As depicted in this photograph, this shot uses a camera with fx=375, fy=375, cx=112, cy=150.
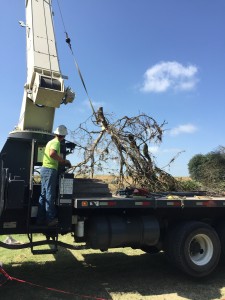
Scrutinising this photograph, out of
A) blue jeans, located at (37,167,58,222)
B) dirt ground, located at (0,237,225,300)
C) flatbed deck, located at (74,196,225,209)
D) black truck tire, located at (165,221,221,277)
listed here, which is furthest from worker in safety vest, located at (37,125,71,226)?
black truck tire, located at (165,221,221,277)

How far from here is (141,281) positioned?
652 cm

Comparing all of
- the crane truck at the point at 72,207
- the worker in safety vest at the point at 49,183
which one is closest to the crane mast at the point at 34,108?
the crane truck at the point at 72,207

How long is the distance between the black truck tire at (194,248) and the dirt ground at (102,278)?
0.28 m

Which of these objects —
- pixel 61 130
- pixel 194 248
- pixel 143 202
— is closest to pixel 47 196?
pixel 61 130

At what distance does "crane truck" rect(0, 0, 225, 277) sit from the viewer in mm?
5949

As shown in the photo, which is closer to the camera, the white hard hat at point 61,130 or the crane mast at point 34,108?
the crane mast at point 34,108

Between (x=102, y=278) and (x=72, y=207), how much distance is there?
149 cm

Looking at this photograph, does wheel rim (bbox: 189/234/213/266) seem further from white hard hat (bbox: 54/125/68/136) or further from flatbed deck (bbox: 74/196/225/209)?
white hard hat (bbox: 54/125/68/136)

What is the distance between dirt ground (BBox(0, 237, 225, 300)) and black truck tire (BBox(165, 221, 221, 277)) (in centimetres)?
28

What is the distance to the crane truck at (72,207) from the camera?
595 centimetres

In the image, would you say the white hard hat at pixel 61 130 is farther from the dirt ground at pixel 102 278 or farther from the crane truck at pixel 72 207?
the dirt ground at pixel 102 278

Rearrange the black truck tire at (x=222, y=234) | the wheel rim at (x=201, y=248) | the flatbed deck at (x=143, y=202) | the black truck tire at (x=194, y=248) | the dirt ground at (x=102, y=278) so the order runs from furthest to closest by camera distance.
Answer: the black truck tire at (x=222, y=234) < the wheel rim at (x=201, y=248) < the black truck tire at (x=194, y=248) < the flatbed deck at (x=143, y=202) < the dirt ground at (x=102, y=278)

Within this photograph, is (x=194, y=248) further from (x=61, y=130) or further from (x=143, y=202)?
(x=61, y=130)

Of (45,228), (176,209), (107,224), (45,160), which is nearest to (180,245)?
(176,209)
